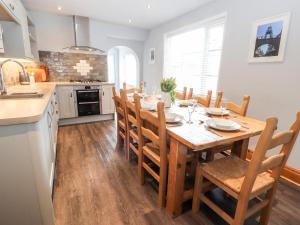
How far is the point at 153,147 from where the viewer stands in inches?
67.1

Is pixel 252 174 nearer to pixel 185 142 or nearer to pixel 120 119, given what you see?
pixel 185 142

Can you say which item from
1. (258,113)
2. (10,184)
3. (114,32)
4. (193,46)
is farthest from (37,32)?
(258,113)

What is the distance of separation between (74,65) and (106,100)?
1.19 meters

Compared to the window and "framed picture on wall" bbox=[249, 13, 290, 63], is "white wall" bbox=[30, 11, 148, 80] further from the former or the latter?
"framed picture on wall" bbox=[249, 13, 290, 63]

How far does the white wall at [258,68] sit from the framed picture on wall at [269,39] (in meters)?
0.06

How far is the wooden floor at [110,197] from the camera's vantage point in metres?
1.43

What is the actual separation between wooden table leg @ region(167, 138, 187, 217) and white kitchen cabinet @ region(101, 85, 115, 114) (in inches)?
119

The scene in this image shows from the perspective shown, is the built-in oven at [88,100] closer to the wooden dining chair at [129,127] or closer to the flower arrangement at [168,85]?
the wooden dining chair at [129,127]

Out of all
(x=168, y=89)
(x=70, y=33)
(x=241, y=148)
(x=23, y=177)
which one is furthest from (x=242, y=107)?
(x=70, y=33)

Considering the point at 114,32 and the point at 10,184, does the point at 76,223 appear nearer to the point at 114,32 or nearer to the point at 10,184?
the point at 10,184

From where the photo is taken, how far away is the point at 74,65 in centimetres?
414

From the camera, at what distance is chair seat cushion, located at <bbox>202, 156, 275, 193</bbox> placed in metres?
1.13

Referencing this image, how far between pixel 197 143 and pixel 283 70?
1753mm

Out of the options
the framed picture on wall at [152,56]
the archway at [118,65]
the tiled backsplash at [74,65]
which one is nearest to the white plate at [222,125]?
the framed picture on wall at [152,56]
